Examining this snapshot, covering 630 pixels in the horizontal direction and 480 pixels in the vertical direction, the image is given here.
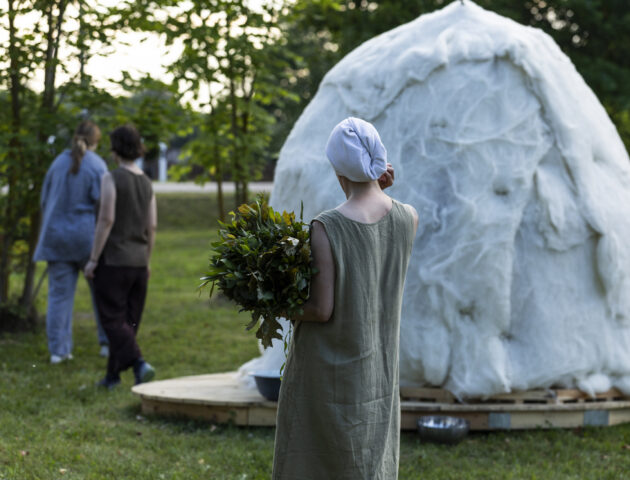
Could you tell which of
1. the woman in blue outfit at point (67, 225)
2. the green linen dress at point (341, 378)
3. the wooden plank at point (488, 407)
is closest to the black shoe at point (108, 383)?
the woman in blue outfit at point (67, 225)

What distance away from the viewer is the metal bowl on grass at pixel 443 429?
509cm

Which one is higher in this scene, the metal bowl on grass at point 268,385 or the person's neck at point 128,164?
the person's neck at point 128,164

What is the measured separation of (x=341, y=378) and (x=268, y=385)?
2599 mm

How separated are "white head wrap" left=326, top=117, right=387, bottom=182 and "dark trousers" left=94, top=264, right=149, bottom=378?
3542mm

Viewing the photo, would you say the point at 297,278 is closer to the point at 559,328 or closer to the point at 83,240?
the point at 559,328

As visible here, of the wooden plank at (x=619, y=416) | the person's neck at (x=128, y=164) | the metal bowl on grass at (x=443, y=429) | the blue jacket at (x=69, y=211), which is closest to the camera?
the metal bowl on grass at (x=443, y=429)

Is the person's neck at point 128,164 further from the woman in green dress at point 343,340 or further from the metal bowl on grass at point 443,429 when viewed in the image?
the woman in green dress at point 343,340

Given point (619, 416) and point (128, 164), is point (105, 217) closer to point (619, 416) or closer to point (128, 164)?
point (128, 164)

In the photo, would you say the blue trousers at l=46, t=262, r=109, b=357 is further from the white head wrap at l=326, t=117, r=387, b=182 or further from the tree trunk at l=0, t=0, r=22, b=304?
the white head wrap at l=326, t=117, r=387, b=182

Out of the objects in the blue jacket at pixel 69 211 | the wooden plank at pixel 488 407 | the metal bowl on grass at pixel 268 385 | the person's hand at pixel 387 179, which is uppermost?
the person's hand at pixel 387 179

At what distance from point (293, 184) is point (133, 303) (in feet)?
4.97

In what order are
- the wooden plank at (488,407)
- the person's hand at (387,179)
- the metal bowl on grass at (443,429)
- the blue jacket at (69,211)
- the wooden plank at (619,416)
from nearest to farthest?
1. the person's hand at (387,179)
2. the metal bowl on grass at (443,429)
3. the wooden plank at (488,407)
4. the wooden plank at (619,416)
5. the blue jacket at (69,211)

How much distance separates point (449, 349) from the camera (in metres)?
5.47

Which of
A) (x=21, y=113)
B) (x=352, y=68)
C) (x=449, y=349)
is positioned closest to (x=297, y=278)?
(x=449, y=349)
